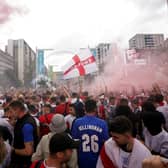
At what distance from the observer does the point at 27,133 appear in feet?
11.1

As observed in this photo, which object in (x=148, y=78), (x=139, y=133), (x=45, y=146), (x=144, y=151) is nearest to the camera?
(x=144, y=151)

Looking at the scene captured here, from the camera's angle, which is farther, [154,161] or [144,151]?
[144,151]

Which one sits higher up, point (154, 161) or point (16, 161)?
point (154, 161)

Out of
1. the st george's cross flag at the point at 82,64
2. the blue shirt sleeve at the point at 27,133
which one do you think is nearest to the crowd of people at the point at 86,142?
the blue shirt sleeve at the point at 27,133

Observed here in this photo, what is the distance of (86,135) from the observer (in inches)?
140

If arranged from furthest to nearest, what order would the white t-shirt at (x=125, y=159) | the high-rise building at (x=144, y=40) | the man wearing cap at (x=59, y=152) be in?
the high-rise building at (x=144, y=40)
the white t-shirt at (x=125, y=159)
the man wearing cap at (x=59, y=152)

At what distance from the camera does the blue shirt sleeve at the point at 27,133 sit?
336 centimetres

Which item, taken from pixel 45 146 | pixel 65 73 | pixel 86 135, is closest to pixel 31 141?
pixel 45 146

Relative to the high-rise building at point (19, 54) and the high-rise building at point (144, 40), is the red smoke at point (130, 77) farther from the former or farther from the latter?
the high-rise building at point (19, 54)

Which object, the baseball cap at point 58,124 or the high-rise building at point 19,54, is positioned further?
the high-rise building at point 19,54

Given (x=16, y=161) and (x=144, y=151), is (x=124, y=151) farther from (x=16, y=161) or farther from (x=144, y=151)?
(x=16, y=161)

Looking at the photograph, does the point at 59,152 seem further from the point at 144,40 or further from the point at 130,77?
the point at 144,40

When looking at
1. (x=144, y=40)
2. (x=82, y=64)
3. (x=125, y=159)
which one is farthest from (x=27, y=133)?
(x=144, y=40)

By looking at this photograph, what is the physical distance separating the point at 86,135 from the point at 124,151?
1099 millimetres
